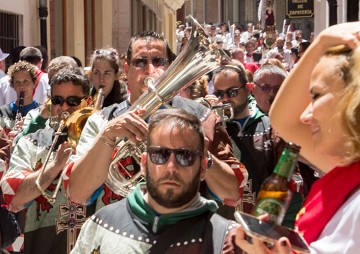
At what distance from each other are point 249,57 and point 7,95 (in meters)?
12.9

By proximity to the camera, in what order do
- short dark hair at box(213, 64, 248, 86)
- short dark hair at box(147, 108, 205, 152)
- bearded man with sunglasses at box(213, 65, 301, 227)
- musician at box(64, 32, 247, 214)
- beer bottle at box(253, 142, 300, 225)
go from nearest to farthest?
beer bottle at box(253, 142, 300, 225) < short dark hair at box(147, 108, 205, 152) < musician at box(64, 32, 247, 214) < bearded man with sunglasses at box(213, 65, 301, 227) < short dark hair at box(213, 64, 248, 86)

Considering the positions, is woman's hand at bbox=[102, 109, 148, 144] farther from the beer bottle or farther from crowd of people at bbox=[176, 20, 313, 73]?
crowd of people at bbox=[176, 20, 313, 73]

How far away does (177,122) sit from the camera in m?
4.09

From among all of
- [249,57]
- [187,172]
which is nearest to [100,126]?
[187,172]

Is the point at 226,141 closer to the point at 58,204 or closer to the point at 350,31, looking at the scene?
the point at 58,204

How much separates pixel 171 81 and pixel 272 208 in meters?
2.13

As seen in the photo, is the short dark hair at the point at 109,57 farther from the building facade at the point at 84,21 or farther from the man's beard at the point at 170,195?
the building facade at the point at 84,21

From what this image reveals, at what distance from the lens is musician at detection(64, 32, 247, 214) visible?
4.84 m

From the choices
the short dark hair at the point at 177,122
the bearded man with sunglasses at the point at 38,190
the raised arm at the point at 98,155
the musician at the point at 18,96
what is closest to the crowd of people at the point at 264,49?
the musician at the point at 18,96

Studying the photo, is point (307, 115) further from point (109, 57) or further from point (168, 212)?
point (109, 57)

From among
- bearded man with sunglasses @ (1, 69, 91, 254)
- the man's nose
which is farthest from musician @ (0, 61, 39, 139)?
the man's nose

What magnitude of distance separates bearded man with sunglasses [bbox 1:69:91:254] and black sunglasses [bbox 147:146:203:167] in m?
1.69

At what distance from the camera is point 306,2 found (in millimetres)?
33250

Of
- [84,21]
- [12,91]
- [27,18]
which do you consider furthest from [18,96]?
[84,21]
